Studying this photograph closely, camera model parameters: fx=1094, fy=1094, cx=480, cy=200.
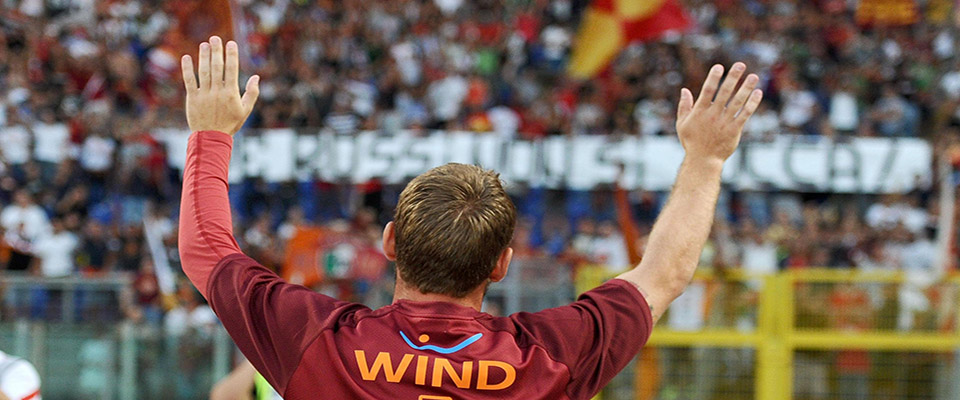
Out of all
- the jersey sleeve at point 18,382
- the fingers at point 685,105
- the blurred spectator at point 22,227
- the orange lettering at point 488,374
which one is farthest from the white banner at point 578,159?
the orange lettering at point 488,374

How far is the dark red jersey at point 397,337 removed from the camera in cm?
181

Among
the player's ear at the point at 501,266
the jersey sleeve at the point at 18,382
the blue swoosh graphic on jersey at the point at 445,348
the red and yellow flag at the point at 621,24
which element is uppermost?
the red and yellow flag at the point at 621,24

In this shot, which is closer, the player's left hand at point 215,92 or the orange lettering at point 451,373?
the orange lettering at point 451,373

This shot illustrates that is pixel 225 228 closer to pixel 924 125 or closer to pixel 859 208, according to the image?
pixel 859 208

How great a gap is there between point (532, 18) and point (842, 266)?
6.00m

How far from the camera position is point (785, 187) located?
11.6 m

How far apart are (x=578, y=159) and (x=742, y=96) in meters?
9.82

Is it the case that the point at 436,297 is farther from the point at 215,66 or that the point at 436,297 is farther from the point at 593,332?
the point at 215,66

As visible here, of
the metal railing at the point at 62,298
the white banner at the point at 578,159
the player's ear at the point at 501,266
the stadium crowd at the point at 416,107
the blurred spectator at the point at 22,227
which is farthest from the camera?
the white banner at the point at 578,159

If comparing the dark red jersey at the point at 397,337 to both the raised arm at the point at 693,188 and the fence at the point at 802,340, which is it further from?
the fence at the point at 802,340

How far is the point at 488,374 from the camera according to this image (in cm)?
181

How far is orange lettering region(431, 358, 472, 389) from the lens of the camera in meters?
1.79

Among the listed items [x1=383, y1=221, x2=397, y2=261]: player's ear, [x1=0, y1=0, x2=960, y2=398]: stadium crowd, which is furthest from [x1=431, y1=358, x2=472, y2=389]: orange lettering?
[x1=0, y1=0, x2=960, y2=398]: stadium crowd

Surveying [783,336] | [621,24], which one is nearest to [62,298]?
[621,24]
